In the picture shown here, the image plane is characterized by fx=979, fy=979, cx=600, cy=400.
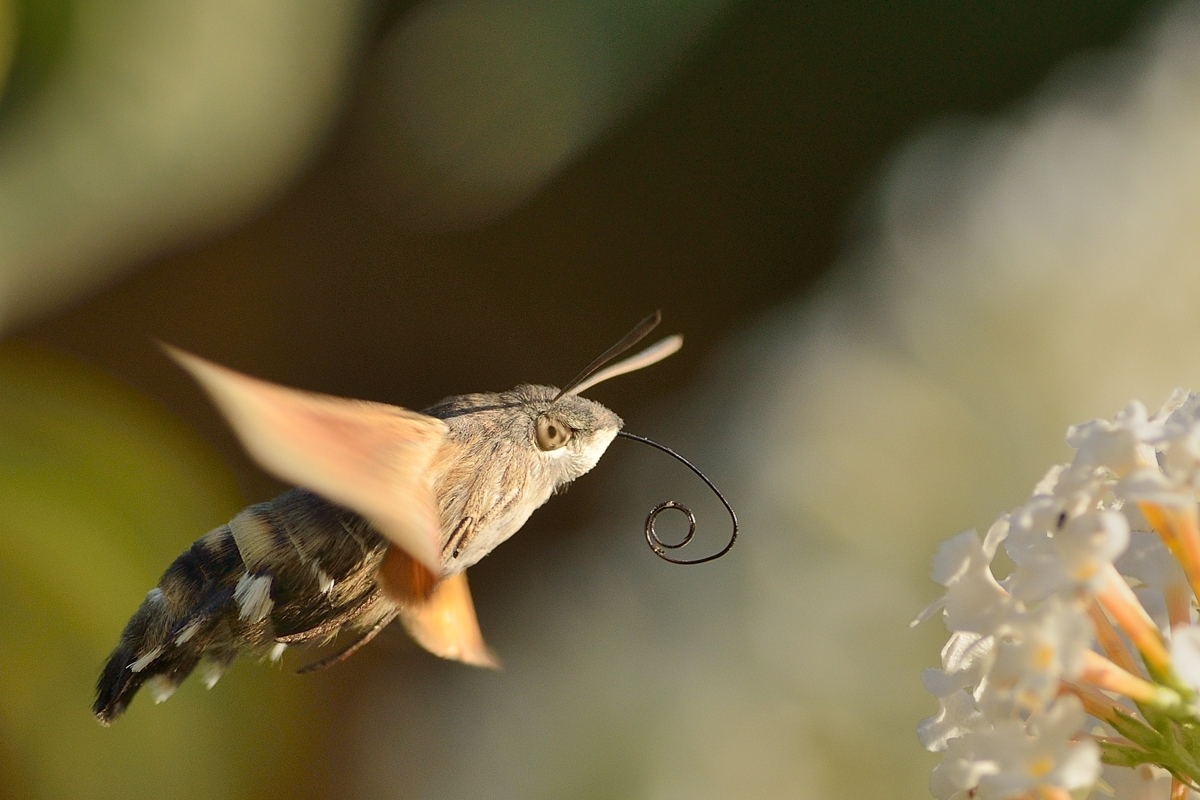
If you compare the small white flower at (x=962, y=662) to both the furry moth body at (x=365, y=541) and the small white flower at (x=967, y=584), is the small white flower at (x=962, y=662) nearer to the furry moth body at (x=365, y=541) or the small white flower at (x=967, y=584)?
the small white flower at (x=967, y=584)

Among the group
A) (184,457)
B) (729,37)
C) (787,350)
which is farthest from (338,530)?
(729,37)

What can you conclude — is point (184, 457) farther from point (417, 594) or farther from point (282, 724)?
point (417, 594)

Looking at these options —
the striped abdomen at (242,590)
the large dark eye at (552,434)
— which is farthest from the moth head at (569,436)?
the striped abdomen at (242,590)

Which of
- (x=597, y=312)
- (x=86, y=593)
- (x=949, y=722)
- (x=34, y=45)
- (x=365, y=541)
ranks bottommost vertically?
(x=597, y=312)

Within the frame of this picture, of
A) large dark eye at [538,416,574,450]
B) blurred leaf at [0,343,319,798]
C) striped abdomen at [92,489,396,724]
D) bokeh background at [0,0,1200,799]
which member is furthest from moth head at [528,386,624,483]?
blurred leaf at [0,343,319,798]

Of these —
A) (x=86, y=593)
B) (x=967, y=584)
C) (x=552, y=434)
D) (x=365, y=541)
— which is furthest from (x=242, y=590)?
(x=86, y=593)

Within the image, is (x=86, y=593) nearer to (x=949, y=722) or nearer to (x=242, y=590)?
(x=242, y=590)
